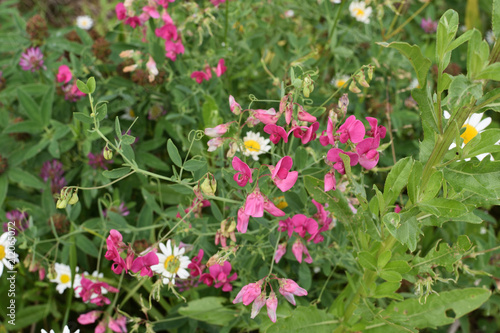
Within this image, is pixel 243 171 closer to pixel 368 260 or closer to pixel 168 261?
pixel 368 260

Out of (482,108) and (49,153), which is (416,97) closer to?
(482,108)

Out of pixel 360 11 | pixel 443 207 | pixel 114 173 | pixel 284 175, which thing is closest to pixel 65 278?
pixel 114 173

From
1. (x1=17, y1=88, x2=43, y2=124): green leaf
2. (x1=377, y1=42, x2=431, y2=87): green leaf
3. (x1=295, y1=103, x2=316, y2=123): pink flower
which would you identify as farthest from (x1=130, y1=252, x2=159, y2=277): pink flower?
(x1=17, y1=88, x2=43, y2=124): green leaf

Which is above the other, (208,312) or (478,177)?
(478,177)

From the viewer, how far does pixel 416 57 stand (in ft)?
2.80

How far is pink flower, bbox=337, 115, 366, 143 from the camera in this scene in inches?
36.4

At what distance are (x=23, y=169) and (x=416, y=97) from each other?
147 centimetres

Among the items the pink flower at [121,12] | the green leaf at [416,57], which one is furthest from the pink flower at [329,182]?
the pink flower at [121,12]

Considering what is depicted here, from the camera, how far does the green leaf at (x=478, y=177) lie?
85 cm

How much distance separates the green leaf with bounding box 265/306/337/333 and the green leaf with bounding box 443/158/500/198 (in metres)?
0.50

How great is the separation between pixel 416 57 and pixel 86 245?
1161 mm

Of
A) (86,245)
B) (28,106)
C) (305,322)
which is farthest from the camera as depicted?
(28,106)

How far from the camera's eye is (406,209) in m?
0.95

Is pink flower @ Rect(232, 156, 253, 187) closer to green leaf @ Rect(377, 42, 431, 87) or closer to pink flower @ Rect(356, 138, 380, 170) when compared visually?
pink flower @ Rect(356, 138, 380, 170)
